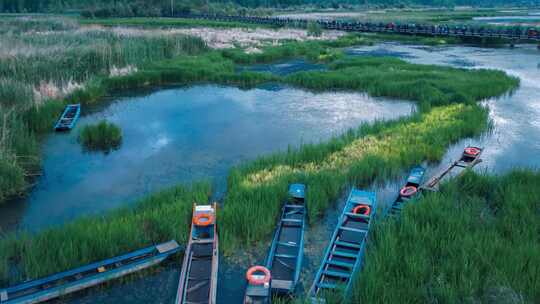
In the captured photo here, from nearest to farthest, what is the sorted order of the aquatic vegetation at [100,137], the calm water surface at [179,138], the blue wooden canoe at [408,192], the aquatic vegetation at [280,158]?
the aquatic vegetation at [280,158] → the blue wooden canoe at [408,192] → the calm water surface at [179,138] → the aquatic vegetation at [100,137]

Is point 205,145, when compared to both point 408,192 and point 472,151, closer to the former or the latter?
point 408,192

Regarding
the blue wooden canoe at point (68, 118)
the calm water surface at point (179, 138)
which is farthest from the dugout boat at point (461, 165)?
the blue wooden canoe at point (68, 118)

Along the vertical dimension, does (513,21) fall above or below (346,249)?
above

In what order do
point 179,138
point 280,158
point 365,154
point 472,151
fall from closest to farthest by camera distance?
point 280,158, point 472,151, point 365,154, point 179,138

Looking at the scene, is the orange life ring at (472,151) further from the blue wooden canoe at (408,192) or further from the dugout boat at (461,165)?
the blue wooden canoe at (408,192)

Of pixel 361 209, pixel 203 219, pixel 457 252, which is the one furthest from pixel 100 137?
pixel 457 252

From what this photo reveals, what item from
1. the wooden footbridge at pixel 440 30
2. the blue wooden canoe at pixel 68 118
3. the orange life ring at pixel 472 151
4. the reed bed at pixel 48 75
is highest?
the wooden footbridge at pixel 440 30

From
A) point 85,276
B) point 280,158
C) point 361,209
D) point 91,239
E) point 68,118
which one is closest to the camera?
point 85,276

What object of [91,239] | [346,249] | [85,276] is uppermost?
[91,239]
